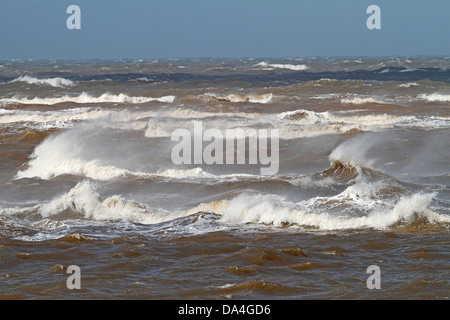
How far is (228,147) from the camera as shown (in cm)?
1947

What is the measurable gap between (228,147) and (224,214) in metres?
8.48

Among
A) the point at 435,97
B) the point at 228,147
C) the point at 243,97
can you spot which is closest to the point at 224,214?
the point at 228,147

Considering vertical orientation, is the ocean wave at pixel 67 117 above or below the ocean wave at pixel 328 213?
below

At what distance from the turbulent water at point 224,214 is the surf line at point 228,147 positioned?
0.34 meters

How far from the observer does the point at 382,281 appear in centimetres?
741

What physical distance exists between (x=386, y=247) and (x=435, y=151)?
9484 millimetres

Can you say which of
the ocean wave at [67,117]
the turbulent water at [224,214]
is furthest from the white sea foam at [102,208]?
the ocean wave at [67,117]

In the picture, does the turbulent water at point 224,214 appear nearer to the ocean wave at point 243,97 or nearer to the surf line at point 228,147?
the surf line at point 228,147

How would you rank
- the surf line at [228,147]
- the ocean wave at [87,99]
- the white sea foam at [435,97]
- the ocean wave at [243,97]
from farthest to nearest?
the ocean wave at [87,99], the ocean wave at [243,97], the white sea foam at [435,97], the surf line at [228,147]

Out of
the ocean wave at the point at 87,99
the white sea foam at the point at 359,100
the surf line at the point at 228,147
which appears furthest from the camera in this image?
the ocean wave at the point at 87,99

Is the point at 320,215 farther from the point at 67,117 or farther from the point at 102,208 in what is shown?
the point at 67,117

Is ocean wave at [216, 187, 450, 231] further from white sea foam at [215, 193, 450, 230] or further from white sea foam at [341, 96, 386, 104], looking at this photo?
white sea foam at [341, 96, 386, 104]

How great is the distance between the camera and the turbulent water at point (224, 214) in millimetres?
7578
